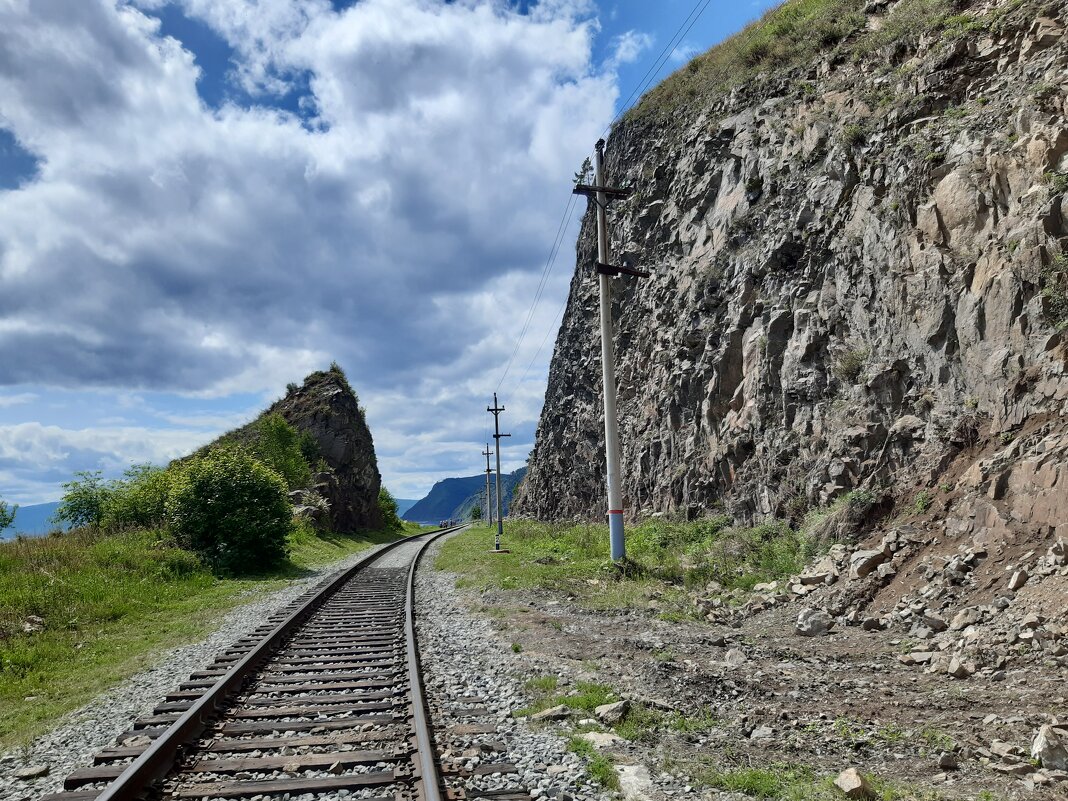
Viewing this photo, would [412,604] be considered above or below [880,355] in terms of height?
below

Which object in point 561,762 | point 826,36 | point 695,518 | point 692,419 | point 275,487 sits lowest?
point 561,762

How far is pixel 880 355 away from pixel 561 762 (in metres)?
11.9

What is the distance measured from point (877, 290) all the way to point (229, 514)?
1994 centimetres

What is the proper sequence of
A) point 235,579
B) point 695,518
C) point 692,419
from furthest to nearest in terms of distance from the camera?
point 692,419
point 695,518
point 235,579

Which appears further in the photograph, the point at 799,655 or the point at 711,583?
the point at 711,583

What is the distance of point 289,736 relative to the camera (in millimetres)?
6047

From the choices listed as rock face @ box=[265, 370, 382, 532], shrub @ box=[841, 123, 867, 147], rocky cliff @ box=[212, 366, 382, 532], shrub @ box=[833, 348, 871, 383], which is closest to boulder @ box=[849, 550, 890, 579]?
shrub @ box=[833, 348, 871, 383]

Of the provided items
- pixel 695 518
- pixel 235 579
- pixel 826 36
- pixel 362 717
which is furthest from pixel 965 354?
pixel 235 579

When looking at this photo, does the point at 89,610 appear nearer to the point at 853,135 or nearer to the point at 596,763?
the point at 596,763

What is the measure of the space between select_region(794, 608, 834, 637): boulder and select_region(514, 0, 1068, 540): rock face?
2502 mm

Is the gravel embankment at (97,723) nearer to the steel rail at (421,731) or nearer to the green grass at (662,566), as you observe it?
the steel rail at (421,731)

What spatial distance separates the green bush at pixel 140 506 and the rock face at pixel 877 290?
17.9 meters

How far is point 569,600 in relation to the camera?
13.6 meters

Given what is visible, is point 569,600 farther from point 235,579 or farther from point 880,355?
point 235,579
